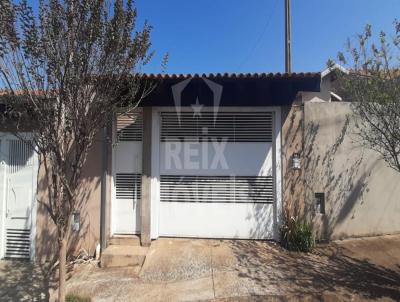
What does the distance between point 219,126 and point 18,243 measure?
5189 millimetres

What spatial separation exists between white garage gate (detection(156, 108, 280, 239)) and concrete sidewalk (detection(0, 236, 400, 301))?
45cm

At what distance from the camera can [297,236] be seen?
20.2 feet

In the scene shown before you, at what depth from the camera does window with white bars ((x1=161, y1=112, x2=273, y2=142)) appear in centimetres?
673

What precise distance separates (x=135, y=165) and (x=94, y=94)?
289 cm

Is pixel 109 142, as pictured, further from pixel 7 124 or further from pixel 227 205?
pixel 227 205

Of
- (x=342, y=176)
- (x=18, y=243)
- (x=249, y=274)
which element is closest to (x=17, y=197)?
(x=18, y=243)

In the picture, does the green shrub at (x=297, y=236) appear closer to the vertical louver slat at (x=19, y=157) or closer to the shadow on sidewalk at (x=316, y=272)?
the shadow on sidewalk at (x=316, y=272)

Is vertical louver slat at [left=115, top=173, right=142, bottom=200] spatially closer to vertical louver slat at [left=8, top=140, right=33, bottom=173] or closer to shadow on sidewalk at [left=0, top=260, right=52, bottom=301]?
vertical louver slat at [left=8, top=140, right=33, bottom=173]

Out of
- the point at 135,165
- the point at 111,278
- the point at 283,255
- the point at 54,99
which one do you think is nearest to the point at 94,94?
the point at 54,99

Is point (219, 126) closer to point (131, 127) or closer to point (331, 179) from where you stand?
point (131, 127)

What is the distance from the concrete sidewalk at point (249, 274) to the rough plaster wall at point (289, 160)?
1.08 meters

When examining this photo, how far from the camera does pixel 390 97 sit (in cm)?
452

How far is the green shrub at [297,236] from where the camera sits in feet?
20.0

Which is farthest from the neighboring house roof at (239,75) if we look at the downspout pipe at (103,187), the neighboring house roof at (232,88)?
the downspout pipe at (103,187)
